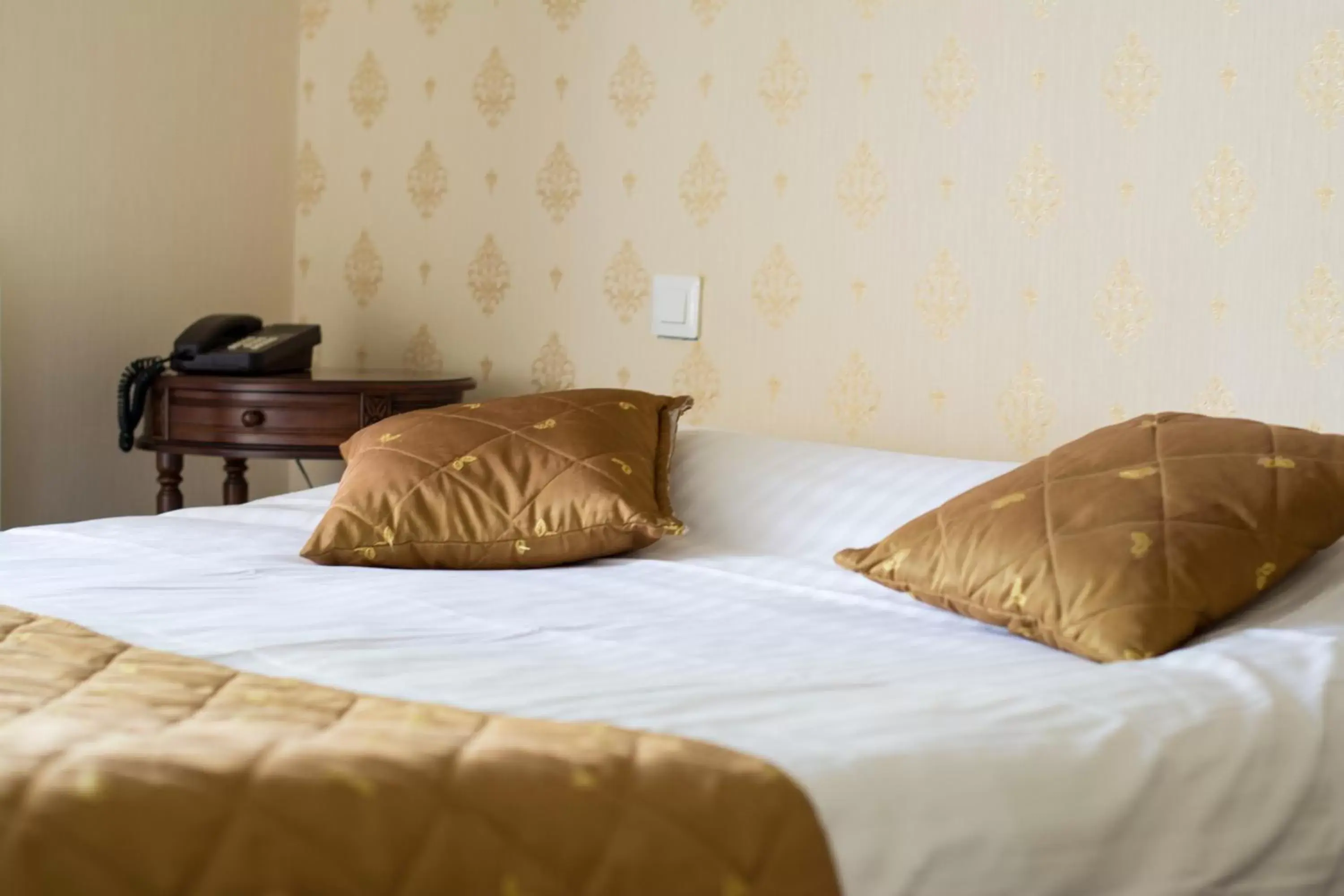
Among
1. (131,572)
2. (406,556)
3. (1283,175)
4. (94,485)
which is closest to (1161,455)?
(1283,175)

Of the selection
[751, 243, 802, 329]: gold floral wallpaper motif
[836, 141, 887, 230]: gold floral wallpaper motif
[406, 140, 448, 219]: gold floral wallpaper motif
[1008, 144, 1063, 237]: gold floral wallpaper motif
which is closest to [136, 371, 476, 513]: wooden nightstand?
[406, 140, 448, 219]: gold floral wallpaper motif

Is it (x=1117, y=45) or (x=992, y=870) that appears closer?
(x=992, y=870)

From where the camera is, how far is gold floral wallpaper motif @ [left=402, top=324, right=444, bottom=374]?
10.4ft

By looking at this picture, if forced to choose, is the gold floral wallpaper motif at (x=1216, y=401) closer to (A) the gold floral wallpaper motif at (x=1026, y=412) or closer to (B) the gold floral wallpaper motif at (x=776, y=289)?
(A) the gold floral wallpaper motif at (x=1026, y=412)

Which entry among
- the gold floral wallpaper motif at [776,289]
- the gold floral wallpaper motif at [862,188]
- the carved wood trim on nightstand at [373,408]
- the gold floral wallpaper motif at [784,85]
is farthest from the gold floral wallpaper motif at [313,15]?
the gold floral wallpaper motif at [862,188]

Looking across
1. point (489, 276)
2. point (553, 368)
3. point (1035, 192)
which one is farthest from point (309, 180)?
point (1035, 192)

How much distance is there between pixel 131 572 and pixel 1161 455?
1219 millimetres

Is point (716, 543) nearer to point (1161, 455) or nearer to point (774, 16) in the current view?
point (1161, 455)

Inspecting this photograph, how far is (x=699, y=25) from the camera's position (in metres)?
2.65

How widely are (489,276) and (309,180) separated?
0.65 meters

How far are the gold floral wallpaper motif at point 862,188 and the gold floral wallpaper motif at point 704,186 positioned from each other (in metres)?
0.26

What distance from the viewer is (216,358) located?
2.75 m

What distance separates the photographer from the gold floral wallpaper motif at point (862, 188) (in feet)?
7.89

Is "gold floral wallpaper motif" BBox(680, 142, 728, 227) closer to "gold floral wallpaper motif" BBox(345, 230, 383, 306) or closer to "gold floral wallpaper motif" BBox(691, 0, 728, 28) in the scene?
"gold floral wallpaper motif" BBox(691, 0, 728, 28)
